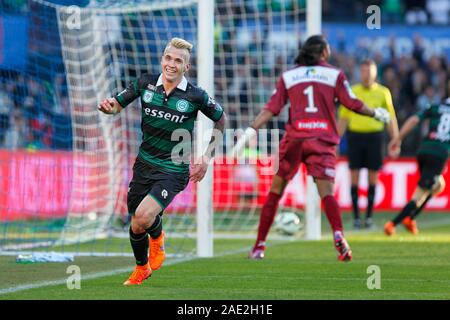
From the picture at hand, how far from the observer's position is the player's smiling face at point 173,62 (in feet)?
28.7

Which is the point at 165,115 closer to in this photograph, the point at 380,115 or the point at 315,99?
the point at 315,99

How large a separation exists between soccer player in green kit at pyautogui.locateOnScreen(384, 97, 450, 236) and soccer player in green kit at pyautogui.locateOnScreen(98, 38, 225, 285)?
6347mm

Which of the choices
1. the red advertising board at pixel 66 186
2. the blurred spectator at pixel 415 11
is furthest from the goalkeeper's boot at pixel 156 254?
the blurred spectator at pixel 415 11

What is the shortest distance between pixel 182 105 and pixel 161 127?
238mm

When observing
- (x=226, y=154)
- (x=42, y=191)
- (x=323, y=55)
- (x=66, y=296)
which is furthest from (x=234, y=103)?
(x=66, y=296)

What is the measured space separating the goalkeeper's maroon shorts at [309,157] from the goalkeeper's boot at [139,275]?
284cm

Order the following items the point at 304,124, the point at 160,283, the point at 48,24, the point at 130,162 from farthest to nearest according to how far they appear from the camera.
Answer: the point at 130,162, the point at 48,24, the point at 304,124, the point at 160,283

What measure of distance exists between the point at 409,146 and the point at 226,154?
664 cm

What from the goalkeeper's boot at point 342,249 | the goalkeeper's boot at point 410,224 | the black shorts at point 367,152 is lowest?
the goalkeeper's boot at point 410,224

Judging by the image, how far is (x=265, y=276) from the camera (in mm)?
9516

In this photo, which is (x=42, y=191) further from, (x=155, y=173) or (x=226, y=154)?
(x=155, y=173)

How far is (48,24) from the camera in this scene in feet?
44.6

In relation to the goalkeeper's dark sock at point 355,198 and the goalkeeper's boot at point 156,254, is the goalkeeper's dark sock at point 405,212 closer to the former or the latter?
the goalkeeper's dark sock at point 355,198
